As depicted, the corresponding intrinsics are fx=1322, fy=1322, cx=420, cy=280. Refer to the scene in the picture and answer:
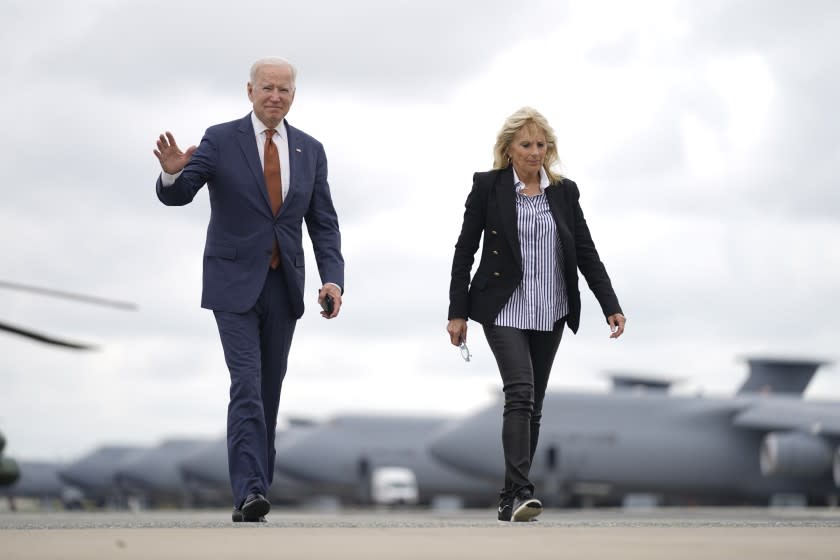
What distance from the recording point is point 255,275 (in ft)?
20.3

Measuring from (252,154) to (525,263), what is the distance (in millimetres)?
1439

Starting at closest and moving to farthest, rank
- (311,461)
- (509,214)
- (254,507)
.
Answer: (254,507) < (509,214) < (311,461)

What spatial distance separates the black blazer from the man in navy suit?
2.11 ft

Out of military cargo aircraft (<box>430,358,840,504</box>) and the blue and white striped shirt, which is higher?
military cargo aircraft (<box>430,358,840,504</box>)

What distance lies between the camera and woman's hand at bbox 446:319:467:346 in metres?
6.41

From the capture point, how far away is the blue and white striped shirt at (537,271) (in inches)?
253

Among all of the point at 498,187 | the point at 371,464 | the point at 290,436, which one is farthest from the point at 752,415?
the point at 498,187

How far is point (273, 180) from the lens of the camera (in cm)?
635

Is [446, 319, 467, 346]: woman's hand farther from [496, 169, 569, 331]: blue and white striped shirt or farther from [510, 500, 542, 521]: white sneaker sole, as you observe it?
[510, 500, 542, 521]: white sneaker sole

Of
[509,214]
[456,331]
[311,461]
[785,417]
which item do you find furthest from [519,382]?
[311,461]

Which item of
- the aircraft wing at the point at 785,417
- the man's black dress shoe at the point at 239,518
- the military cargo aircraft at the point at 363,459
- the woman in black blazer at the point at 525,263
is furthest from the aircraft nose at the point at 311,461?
the man's black dress shoe at the point at 239,518

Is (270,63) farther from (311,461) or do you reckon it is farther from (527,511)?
(311,461)

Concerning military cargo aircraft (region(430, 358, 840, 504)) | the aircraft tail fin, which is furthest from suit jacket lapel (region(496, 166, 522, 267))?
the aircraft tail fin

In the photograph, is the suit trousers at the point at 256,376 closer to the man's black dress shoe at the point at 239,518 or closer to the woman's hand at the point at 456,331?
the man's black dress shoe at the point at 239,518
